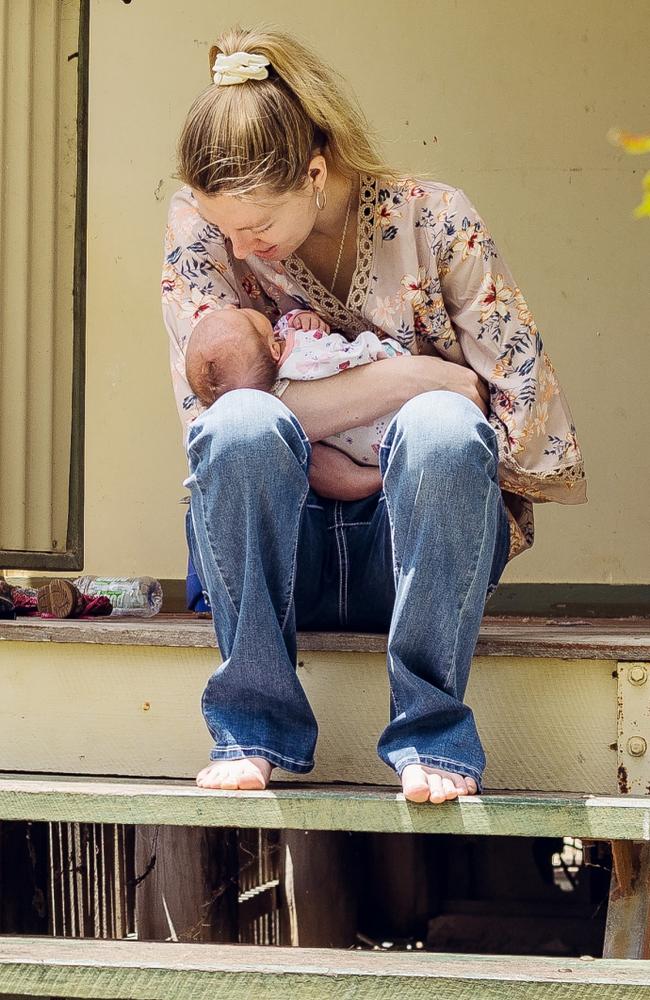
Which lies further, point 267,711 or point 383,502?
point 383,502

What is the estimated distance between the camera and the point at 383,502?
1956mm

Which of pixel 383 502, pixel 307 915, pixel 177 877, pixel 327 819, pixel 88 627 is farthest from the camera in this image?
pixel 307 915

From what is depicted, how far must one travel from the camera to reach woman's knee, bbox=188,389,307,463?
→ 5.61 ft

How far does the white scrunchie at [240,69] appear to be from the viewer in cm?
185

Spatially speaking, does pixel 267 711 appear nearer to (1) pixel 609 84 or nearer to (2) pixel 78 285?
(2) pixel 78 285

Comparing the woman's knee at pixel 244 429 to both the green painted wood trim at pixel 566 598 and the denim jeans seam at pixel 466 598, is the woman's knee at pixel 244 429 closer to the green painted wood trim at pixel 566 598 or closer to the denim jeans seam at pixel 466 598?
the denim jeans seam at pixel 466 598

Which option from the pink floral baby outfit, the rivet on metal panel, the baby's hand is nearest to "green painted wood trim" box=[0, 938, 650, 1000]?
the rivet on metal panel

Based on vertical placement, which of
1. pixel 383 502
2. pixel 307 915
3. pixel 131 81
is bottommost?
pixel 307 915

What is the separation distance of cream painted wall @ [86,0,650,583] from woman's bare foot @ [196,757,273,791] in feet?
6.73

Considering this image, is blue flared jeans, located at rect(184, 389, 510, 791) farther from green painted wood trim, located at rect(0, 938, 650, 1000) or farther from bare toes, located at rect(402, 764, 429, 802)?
green painted wood trim, located at rect(0, 938, 650, 1000)

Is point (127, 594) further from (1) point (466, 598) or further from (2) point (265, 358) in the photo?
(1) point (466, 598)

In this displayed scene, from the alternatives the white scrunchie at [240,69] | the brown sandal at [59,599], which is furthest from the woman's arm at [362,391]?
the brown sandal at [59,599]

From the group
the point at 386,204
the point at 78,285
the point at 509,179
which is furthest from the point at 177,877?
the point at 509,179

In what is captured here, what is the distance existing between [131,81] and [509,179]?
1157 mm
